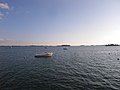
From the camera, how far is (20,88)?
75.8 feet

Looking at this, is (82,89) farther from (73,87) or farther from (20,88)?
(20,88)

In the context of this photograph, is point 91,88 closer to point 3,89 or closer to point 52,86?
point 52,86

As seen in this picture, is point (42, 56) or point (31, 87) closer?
point (31, 87)

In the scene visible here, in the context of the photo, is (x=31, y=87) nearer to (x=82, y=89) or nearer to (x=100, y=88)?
(x=82, y=89)

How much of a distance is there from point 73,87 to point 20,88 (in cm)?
986

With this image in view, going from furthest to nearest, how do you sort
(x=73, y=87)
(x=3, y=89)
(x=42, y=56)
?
(x=42, y=56), (x=73, y=87), (x=3, y=89)

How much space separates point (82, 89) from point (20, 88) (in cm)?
1134

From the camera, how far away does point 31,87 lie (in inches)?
933

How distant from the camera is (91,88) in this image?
23.3 meters

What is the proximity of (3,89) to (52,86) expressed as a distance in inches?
348

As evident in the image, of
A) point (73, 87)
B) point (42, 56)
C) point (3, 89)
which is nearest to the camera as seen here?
point (3, 89)

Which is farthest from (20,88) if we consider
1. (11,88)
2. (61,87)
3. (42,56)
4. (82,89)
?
(42,56)

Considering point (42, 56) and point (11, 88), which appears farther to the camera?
point (42, 56)

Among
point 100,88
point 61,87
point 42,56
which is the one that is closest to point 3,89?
point 61,87
